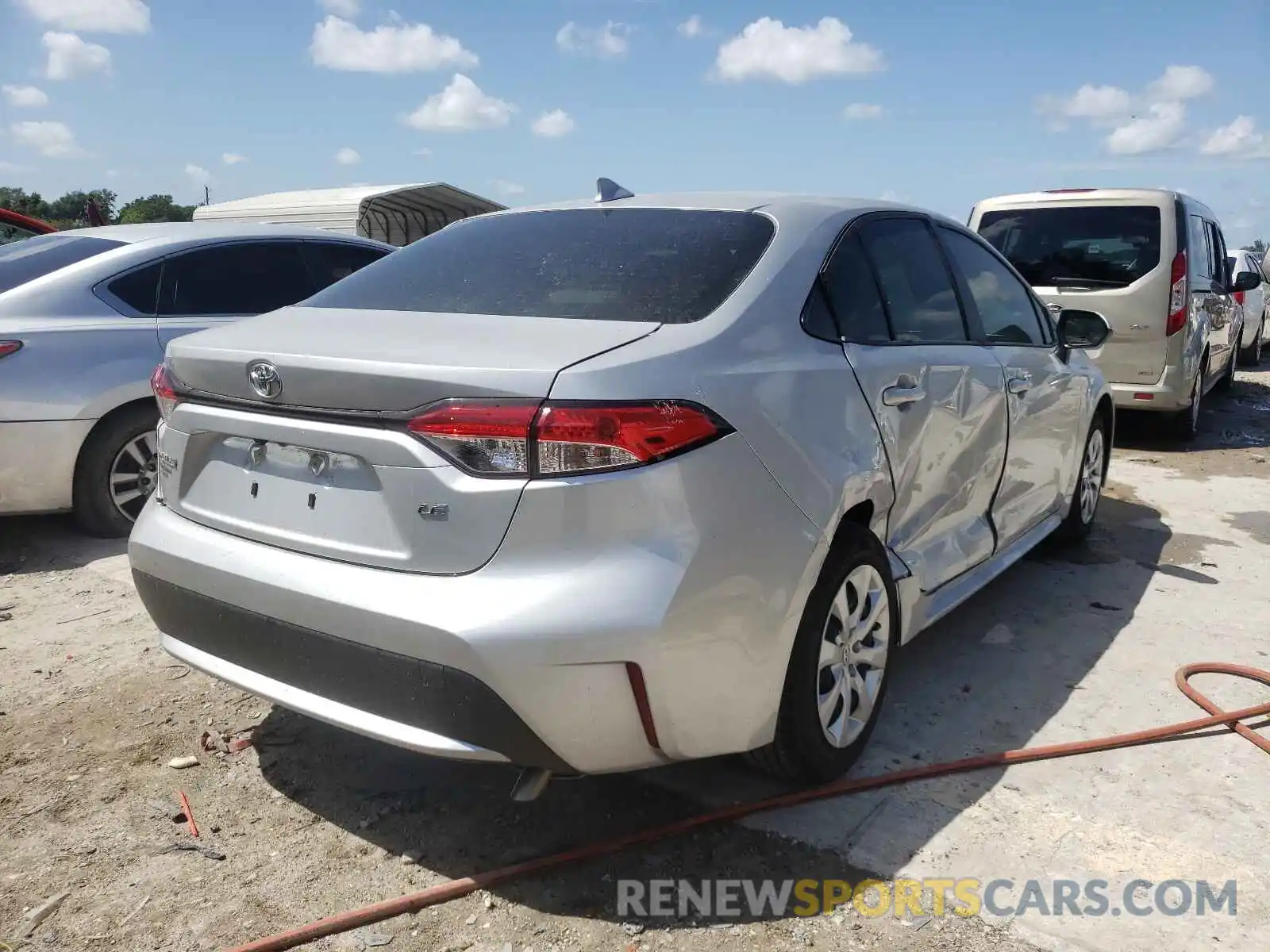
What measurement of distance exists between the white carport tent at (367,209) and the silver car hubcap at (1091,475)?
30.4 feet

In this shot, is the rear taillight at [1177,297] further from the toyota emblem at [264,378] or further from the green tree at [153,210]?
the green tree at [153,210]

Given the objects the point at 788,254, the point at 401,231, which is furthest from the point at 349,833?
the point at 401,231

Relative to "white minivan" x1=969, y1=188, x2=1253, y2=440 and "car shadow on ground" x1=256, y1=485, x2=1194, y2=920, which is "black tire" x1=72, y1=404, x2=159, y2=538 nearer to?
"car shadow on ground" x1=256, y1=485, x2=1194, y2=920

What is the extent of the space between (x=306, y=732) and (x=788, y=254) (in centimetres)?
206

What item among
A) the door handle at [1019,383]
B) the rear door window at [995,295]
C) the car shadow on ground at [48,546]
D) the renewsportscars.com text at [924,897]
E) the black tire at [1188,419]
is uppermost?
the rear door window at [995,295]

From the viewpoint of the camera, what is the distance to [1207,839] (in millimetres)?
2678

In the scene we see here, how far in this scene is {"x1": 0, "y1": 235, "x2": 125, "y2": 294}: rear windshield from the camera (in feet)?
16.5

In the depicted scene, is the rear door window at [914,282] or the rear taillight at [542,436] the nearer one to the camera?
the rear taillight at [542,436]

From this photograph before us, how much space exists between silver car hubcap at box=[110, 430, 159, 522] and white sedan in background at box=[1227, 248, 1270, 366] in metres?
10.4

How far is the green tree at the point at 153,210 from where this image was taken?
55500 mm

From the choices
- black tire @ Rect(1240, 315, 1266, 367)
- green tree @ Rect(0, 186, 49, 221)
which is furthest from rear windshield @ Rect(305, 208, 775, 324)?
green tree @ Rect(0, 186, 49, 221)

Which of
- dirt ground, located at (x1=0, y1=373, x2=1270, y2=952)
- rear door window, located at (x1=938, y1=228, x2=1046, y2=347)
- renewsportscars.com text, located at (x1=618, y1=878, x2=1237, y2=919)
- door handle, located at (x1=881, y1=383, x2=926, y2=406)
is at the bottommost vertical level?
Answer: renewsportscars.com text, located at (x1=618, y1=878, x2=1237, y2=919)

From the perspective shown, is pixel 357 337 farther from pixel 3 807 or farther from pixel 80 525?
pixel 80 525

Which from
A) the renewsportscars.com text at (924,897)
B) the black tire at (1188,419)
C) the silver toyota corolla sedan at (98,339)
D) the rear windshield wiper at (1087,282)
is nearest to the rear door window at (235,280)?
the silver toyota corolla sedan at (98,339)
